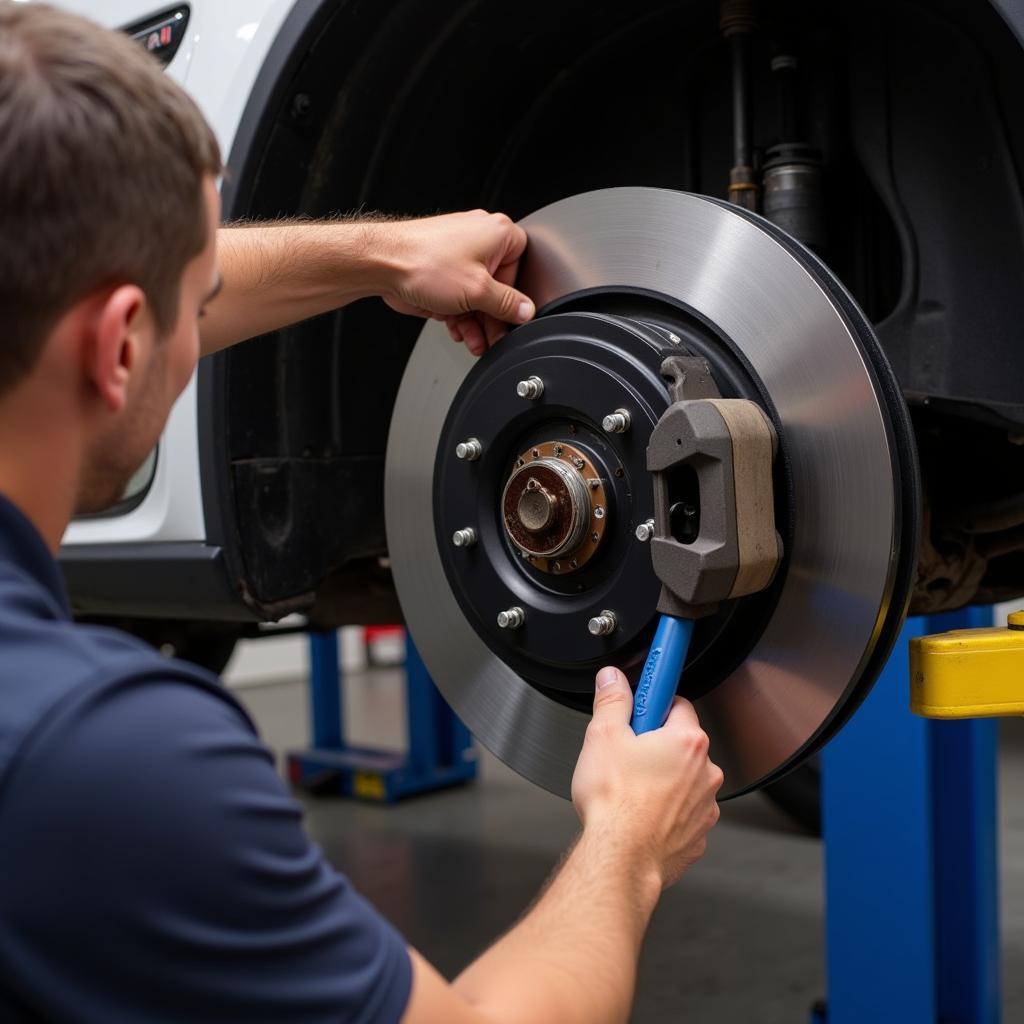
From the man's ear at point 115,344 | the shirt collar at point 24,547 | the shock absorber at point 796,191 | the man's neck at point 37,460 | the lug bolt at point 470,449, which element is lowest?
the lug bolt at point 470,449

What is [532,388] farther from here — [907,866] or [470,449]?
[907,866]

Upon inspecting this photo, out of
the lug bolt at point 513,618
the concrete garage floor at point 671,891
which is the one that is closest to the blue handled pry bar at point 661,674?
the lug bolt at point 513,618

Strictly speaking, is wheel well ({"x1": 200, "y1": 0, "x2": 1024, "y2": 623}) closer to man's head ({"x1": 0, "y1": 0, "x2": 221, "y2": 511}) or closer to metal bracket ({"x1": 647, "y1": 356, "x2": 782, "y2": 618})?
metal bracket ({"x1": 647, "y1": 356, "x2": 782, "y2": 618})

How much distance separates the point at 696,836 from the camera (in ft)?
2.26

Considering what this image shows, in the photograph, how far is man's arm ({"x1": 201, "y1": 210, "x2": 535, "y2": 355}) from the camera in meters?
0.86

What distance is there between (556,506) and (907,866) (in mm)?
943

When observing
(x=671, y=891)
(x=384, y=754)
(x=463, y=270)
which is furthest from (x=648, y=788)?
(x=384, y=754)

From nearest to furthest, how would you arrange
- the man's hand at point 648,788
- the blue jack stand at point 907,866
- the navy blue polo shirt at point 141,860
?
1. the navy blue polo shirt at point 141,860
2. the man's hand at point 648,788
3. the blue jack stand at point 907,866

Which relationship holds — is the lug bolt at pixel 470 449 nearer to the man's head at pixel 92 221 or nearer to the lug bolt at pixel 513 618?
the lug bolt at pixel 513 618

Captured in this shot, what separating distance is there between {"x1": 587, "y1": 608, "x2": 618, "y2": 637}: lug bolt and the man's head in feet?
1.13

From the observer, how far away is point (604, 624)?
769 millimetres

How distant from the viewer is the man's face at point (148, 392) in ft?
1.72

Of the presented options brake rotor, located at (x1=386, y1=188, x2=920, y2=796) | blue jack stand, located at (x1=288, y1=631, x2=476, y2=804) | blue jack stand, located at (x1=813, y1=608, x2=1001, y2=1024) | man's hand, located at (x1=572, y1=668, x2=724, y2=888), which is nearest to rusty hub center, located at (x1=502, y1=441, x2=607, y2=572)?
brake rotor, located at (x1=386, y1=188, x2=920, y2=796)

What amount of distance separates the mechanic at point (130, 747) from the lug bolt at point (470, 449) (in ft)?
0.94
